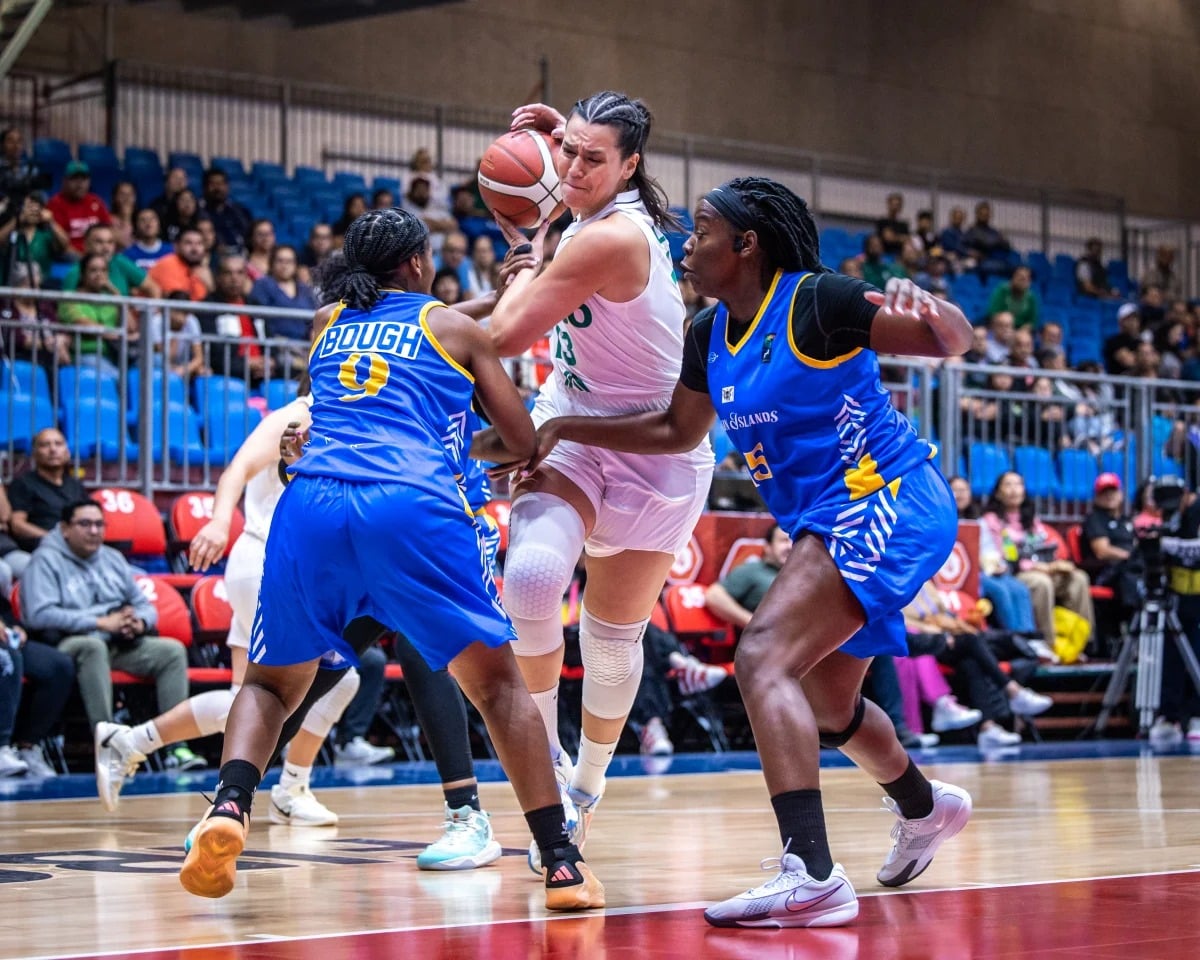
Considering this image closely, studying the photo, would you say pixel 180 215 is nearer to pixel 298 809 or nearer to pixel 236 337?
pixel 236 337

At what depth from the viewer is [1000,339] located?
53.8ft

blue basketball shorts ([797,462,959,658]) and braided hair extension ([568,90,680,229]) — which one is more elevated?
braided hair extension ([568,90,680,229])

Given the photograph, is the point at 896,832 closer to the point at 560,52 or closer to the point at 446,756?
the point at 446,756

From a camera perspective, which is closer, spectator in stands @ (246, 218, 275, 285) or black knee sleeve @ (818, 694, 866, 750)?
black knee sleeve @ (818, 694, 866, 750)

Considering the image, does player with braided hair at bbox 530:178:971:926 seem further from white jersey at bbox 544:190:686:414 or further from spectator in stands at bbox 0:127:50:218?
spectator in stands at bbox 0:127:50:218

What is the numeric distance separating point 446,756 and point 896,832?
155 cm

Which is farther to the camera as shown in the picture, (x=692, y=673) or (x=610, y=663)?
(x=692, y=673)

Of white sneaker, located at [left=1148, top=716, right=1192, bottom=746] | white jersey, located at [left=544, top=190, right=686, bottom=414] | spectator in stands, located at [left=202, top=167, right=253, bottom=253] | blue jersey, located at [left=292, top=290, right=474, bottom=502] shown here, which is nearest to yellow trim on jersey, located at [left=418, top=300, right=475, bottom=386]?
blue jersey, located at [left=292, top=290, right=474, bottom=502]

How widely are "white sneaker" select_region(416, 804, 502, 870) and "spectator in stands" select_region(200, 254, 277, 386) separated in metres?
6.15

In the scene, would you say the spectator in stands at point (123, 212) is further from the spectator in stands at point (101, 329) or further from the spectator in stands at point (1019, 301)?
the spectator in stands at point (1019, 301)

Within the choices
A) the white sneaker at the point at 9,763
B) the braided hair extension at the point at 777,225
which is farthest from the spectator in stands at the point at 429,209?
the braided hair extension at the point at 777,225

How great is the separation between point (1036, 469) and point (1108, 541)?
2.80 ft

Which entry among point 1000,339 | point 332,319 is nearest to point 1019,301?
point 1000,339

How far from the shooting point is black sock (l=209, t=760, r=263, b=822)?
13.0ft
